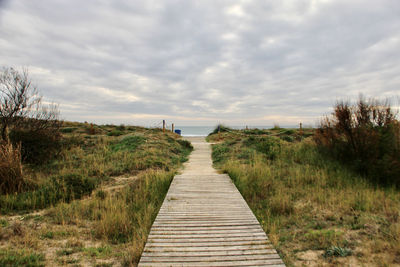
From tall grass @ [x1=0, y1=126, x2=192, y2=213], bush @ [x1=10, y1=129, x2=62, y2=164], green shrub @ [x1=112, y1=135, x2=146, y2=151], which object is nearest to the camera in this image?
tall grass @ [x1=0, y1=126, x2=192, y2=213]

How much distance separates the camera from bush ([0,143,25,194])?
260 inches

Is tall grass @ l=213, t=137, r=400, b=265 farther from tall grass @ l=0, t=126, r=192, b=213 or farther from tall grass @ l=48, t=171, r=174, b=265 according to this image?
tall grass @ l=0, t=126, r=192, b=213

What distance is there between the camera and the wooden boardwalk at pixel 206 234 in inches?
126

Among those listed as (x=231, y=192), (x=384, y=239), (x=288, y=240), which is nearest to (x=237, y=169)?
(x=231, y=192)

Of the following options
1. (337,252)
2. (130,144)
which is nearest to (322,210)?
(337,252)

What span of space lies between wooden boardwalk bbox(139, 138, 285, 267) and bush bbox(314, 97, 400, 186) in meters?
4.78

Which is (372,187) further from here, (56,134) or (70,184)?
(56,134)

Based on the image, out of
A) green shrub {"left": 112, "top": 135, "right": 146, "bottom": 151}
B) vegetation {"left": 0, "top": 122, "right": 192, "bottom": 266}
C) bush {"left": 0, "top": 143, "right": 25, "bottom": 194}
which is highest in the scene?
green shrub {"left": 112, "top": 135, "right": 146, "bottom": 151}

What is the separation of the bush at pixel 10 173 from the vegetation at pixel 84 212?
4.9 inches

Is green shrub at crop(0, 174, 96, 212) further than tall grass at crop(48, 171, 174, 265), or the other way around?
green shrub at crop(0, 174, 96, 212)

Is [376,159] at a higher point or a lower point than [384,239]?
higher

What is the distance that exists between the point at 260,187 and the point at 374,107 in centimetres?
517

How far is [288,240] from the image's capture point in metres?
4.26

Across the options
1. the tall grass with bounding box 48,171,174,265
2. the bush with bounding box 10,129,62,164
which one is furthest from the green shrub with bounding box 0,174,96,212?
the bush with bounding box 10,129,62,164
